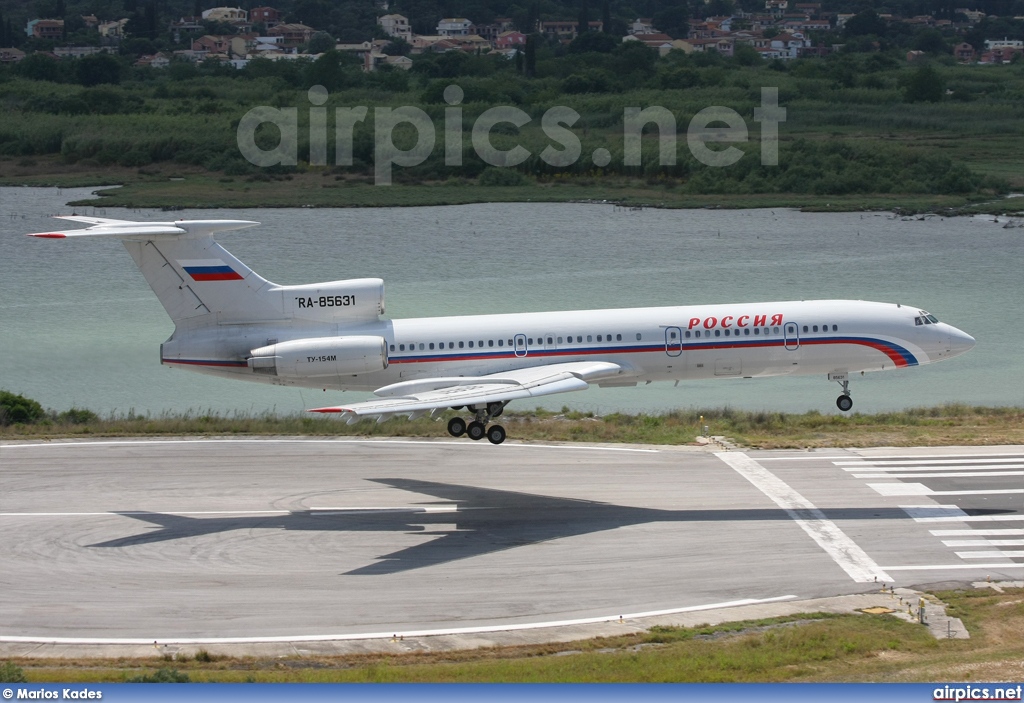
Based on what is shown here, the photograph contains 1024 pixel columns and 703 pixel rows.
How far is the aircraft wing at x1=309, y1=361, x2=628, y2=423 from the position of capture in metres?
36.0

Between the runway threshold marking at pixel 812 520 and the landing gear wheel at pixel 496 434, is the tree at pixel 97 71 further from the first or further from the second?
the landing gear wheel at pixel 496 434

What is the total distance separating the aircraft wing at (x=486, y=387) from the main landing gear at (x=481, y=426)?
712 mm

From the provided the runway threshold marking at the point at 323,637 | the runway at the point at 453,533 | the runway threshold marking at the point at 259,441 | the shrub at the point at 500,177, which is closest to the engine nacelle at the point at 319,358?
the runway at the point at 453,533

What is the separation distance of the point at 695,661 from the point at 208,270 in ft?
66.4

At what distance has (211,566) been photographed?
32.8m

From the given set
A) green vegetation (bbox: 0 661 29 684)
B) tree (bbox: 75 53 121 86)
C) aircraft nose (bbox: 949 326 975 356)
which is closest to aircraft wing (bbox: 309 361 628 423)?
aircraft nose (bbox: 949 326 975 356)

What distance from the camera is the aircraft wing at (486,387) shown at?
118ft

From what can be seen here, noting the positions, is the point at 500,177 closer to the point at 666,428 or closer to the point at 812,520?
the point at 666,428

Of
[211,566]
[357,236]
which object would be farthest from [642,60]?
[211,566]

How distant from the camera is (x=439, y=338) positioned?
40.5 m

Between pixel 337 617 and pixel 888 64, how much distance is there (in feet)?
493

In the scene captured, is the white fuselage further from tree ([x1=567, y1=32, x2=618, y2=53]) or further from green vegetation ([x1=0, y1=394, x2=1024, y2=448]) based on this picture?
tree ([x1=567, y1=32, x2=618, y2=53])

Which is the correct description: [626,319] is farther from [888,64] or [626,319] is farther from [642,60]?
[888,64]

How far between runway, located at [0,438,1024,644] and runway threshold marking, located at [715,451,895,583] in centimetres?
9
